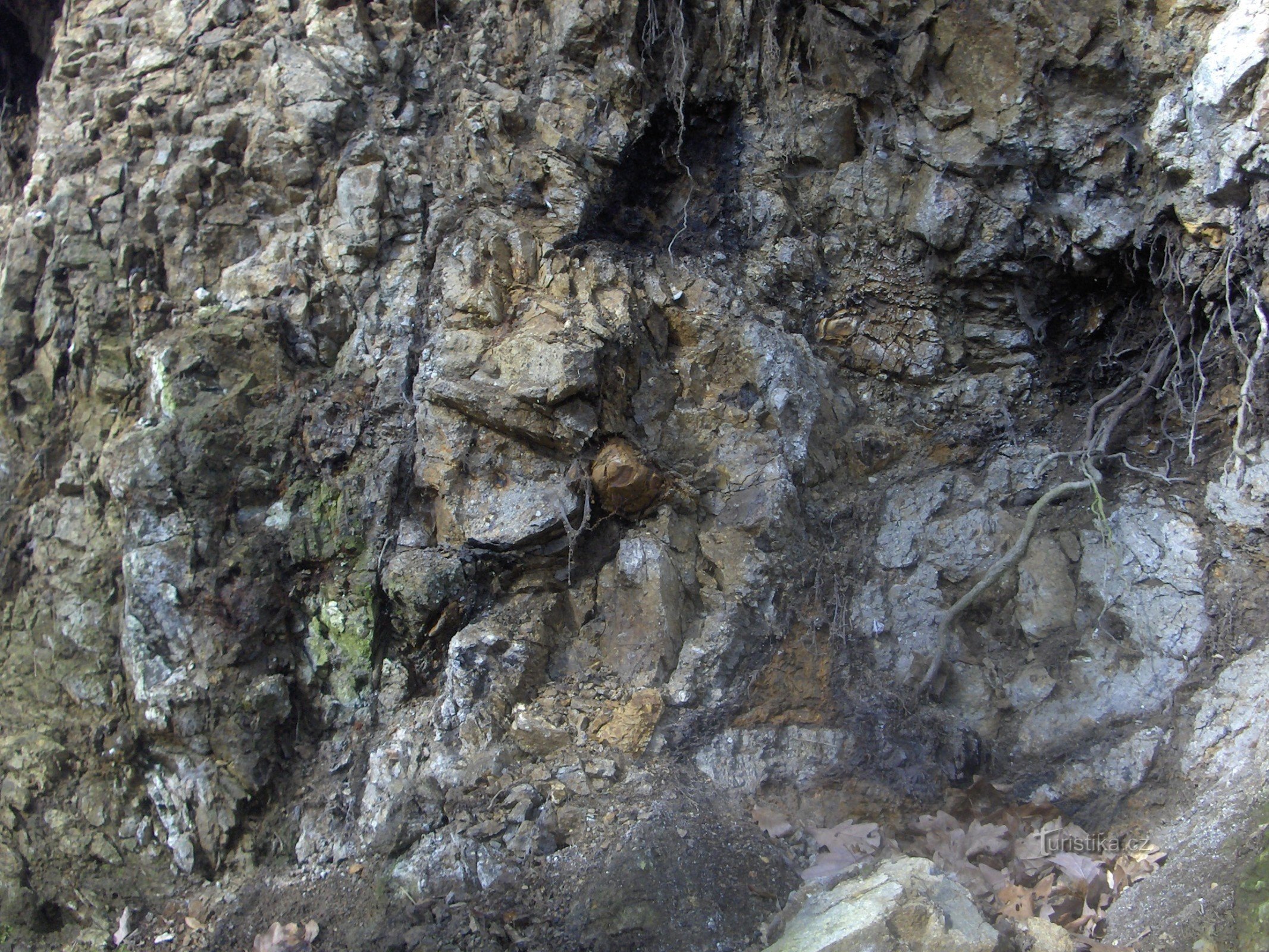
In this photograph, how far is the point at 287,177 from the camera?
15.6ft

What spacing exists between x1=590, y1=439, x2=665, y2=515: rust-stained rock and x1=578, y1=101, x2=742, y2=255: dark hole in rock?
1.31 m

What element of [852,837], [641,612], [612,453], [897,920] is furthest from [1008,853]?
[612,453]

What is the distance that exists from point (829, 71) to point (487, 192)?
2.12 meters

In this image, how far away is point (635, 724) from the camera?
12.6 ft

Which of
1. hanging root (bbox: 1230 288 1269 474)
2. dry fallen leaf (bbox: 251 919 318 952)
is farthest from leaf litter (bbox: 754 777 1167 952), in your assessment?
dry fallen leaf (bbox: 251 919 318 952)

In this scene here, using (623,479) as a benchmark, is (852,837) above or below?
below

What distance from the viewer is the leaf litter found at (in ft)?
10.7

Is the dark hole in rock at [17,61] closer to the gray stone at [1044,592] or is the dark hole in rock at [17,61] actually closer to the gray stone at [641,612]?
the gray stone at [641,612]

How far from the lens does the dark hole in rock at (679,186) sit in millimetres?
4758

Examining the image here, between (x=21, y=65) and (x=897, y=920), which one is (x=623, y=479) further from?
(x=21, y=65)

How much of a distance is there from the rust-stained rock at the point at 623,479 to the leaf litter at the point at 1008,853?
157 centimetres

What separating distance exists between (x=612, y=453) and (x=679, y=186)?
1.81 m

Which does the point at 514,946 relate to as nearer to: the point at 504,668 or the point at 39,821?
the point at 504,668

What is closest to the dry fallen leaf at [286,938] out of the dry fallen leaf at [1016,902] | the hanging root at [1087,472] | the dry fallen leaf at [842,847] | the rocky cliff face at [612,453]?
the rocky cliff face at [612,453]
